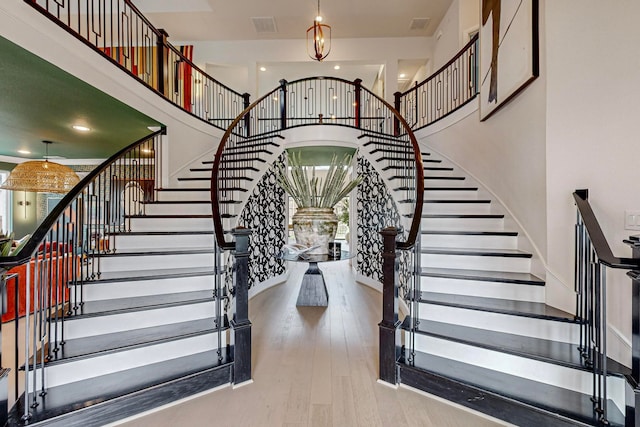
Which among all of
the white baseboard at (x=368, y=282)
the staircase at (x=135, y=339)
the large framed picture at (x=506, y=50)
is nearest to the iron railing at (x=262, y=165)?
the staircase at (x=135, y=339)

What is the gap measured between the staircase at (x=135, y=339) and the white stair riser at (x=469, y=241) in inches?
84.7

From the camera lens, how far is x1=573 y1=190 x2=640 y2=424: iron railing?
A: 148 cm

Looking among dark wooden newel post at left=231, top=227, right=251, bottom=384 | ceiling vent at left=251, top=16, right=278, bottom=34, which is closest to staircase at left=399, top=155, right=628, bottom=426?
dark wooden newel post at left=231, top=227, right=251, bottom=384

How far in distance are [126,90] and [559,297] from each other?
4577mm

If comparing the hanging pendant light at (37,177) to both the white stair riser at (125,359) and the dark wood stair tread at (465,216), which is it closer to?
the white stair riser at (125,359)

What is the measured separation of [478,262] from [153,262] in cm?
312

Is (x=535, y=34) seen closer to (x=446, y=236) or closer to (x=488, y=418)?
(x=446, y=236)

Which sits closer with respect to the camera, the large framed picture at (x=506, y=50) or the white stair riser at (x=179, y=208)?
the large framed picture at (x=506, y=50)

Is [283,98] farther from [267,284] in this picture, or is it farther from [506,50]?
[506,50]

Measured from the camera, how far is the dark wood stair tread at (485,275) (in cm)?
239

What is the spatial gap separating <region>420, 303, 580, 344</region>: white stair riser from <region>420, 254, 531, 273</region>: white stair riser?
2.10 feet

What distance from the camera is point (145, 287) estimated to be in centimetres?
266

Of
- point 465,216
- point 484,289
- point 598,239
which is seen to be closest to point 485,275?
point 484,289

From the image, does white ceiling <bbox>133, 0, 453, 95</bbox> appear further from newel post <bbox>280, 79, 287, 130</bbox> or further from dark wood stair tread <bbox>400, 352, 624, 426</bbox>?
dark wood stair tread <bbox>400, 352, 624, 426</bbox>
